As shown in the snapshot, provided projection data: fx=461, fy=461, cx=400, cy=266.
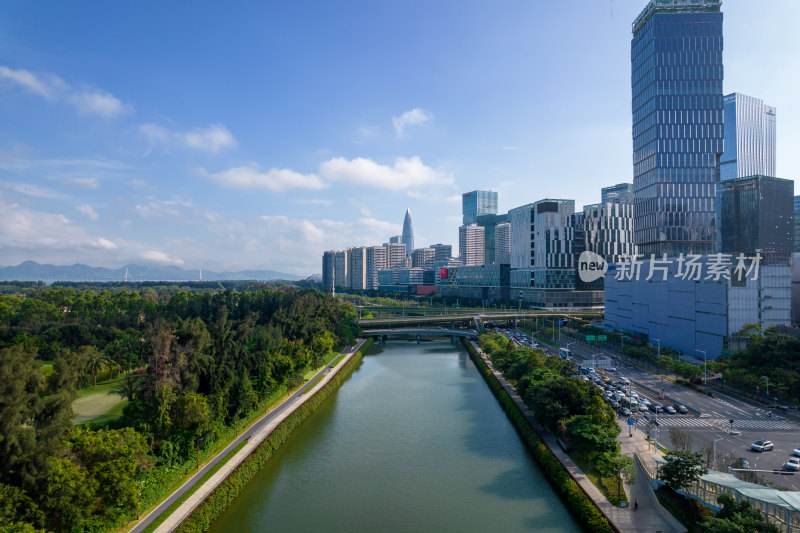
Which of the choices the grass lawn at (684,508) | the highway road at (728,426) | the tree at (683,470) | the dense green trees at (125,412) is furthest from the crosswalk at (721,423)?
the dense green trees at (125,412)

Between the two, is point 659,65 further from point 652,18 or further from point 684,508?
point 684,508

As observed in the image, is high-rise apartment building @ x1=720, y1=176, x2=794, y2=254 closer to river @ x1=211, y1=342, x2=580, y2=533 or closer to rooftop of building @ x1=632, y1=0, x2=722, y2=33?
rooftop of building @ x1=632, y1=0, x2=722, y2=33

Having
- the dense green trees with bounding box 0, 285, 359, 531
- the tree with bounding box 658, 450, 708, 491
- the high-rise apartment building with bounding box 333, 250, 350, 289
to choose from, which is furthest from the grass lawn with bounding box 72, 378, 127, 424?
the high-rise apartment building with bounding box 333, 250, 350, 289

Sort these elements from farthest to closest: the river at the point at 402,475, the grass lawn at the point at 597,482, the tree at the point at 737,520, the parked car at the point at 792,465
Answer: the parked car at the point at 792,465
the grass lawn at the point at 597,482
the river at the point at 402,475
the tree at the point at 737,520

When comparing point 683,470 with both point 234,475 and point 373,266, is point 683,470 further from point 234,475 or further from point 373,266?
point 373,266

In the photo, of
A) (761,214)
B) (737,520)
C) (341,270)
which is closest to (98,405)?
(737,520)

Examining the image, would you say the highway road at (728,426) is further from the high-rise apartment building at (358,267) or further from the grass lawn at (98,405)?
the high-rise apartment building at (358,267)
